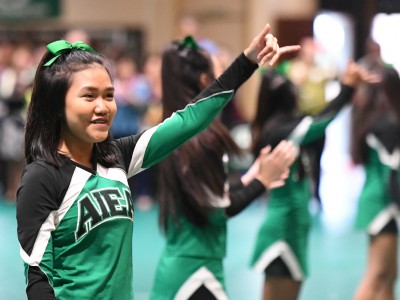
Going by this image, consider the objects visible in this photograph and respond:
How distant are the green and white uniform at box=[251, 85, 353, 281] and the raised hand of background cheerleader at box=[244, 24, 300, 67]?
58.0 inches

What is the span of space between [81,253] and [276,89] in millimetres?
2380

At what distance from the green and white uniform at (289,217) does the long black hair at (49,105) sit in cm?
196

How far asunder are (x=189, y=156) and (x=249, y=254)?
16.3ft

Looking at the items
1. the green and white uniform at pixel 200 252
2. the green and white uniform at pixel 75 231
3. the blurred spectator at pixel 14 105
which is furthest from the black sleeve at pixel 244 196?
the blurred spectator at pixel 14 105

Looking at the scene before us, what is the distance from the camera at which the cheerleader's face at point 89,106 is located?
9.48ft

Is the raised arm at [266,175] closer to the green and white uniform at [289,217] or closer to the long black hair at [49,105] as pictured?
the green and white uniform at [289,217]

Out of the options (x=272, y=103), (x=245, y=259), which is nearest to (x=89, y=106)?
(x=272, y=103)

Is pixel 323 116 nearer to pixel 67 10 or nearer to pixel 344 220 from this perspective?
pixel 344 220

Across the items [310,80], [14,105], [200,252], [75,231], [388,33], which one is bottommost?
[388,33]

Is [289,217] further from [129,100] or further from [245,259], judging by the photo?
[129,100]

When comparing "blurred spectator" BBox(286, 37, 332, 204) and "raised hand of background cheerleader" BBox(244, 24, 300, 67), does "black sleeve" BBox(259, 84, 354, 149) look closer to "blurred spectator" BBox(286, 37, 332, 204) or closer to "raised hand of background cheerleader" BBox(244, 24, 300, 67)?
"raised hand of background cheerleader" BBox(244, 24, 300, 67)

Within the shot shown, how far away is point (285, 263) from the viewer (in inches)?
189

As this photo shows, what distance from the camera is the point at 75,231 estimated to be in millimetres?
2859

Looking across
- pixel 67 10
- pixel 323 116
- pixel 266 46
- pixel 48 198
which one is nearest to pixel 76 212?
pixel 48 198
